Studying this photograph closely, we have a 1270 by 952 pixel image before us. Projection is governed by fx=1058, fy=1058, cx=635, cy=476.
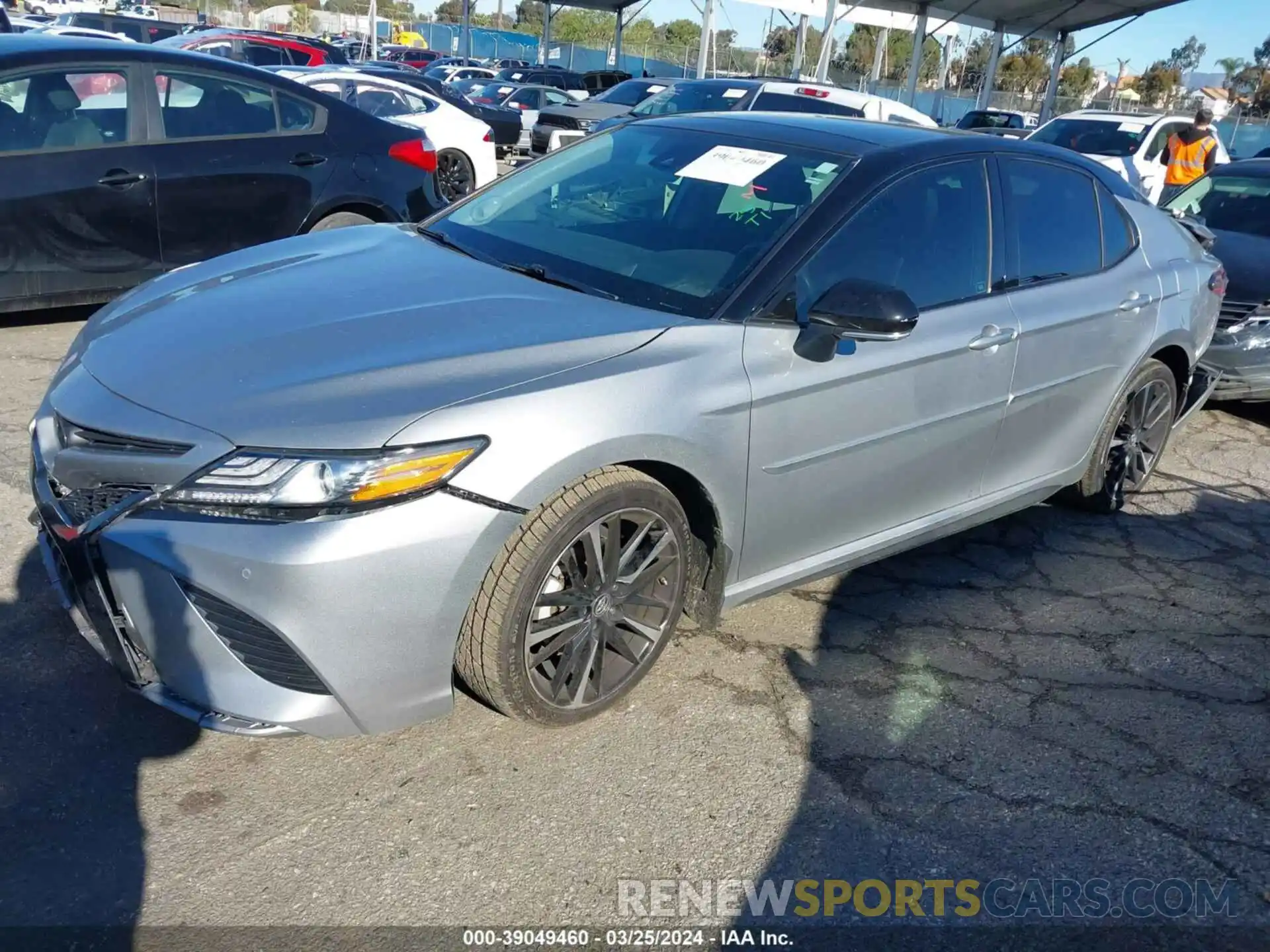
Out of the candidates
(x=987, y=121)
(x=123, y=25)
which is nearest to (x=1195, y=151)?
(x=987, y=121)

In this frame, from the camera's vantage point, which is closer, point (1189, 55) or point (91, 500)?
point (91, 500)

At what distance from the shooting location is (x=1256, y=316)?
19.8ft

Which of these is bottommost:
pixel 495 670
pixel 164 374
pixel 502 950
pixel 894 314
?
pixel 502 950

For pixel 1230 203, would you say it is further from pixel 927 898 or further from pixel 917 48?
pixel 917 48

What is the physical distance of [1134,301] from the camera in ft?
13.9

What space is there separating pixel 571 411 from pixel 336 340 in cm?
66

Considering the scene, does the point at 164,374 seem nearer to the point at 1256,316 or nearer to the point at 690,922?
the point at 690,922

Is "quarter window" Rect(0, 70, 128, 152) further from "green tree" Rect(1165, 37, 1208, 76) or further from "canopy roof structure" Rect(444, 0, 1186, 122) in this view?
"green tree" Rect(1165, 37, 1208, 76)

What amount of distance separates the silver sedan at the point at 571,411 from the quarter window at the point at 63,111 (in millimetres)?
2727

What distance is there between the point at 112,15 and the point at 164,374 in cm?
2499

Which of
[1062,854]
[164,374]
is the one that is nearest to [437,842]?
[164,374]

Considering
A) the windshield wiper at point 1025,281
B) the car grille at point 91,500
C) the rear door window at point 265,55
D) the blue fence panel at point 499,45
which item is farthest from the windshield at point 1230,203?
the blue fence panel at point 499,45

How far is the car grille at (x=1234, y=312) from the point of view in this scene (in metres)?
6.06

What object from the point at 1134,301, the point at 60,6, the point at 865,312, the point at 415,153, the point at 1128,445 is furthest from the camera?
the point at 60,6
